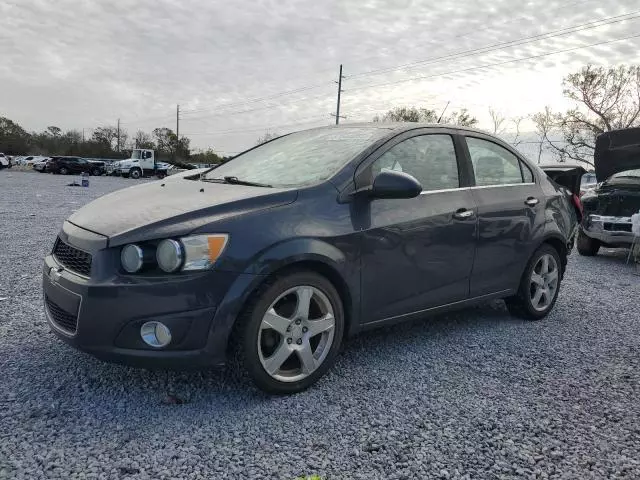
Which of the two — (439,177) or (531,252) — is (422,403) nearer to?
(439,177)

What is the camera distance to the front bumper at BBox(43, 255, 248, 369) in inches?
96.0

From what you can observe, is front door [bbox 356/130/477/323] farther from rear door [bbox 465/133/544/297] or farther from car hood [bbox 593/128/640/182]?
car hood [bbox 593/128/640/182]

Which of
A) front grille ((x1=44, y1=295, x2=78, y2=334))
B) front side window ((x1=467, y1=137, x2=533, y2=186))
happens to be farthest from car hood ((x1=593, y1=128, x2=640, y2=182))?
front grille ((x1=44, y1=295, x2=78, y2=334))

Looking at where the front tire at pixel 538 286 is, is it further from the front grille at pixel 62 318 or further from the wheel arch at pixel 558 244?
the front grille at pixel 62 318

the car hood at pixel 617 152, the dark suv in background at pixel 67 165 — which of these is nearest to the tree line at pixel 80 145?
the dark suv in background at pixel 67 165

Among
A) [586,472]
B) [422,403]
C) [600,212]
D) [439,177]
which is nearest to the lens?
[586,472]

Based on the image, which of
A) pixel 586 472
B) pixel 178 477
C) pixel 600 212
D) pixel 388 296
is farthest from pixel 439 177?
pixel 600 212

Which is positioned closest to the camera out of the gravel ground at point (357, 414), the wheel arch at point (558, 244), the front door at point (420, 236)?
the gravel ground at point (357, 414)

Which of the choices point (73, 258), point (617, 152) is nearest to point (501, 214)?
point (73, 258)

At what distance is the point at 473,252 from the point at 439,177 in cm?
60

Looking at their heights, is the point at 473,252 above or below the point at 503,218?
below

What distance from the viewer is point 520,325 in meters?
4.30

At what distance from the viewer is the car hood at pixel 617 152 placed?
825 centimetres

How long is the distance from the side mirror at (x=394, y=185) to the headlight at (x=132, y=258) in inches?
53.3
